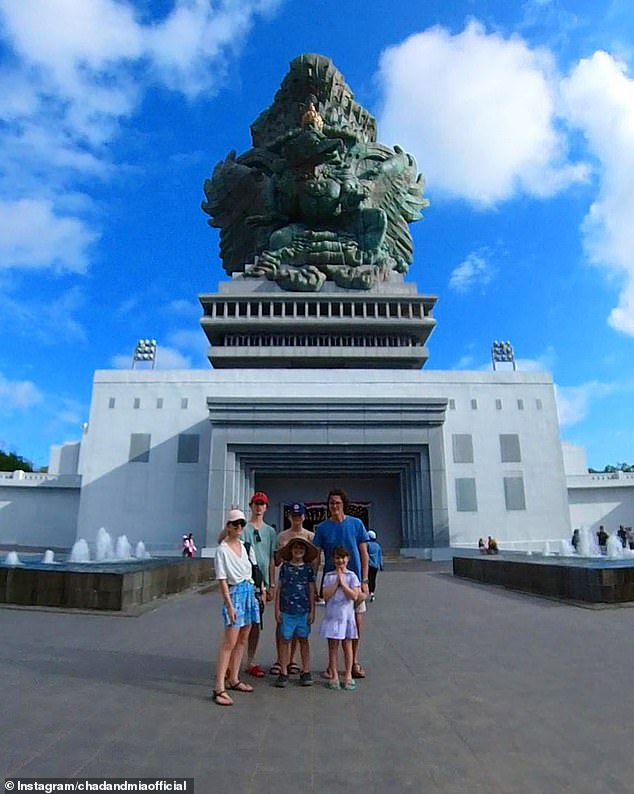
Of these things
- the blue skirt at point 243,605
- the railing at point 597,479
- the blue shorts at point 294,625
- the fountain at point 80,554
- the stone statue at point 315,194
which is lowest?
the fountain at point 80,554

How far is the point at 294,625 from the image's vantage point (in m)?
5.14

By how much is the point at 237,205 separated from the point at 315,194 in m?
10.1

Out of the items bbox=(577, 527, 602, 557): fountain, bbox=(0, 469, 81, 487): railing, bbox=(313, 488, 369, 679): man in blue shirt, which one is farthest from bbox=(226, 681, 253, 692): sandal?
bbox=(0, 469, 81, 487): railing

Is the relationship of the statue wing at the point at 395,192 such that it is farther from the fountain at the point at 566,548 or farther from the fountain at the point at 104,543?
the fountain at the point at 104,543

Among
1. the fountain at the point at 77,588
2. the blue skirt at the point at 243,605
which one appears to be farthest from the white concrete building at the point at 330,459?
the blue skirt at the point at 243,605

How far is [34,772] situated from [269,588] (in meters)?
2.72

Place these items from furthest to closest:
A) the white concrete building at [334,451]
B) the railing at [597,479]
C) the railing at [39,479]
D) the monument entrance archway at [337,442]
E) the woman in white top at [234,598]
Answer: the railing at [39,479], the railing at [597,479], the white concrete building at [334,451], the monument entrance archway at [337,442], the woman in white top at [234,598]

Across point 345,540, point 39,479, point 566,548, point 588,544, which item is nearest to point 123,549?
point 39,479

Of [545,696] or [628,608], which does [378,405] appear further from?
[545,696]

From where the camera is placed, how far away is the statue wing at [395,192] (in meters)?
46.5

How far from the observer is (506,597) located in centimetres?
1166

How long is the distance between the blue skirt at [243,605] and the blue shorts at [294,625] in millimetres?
271

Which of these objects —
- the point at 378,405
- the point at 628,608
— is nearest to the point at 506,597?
the point at 628,608

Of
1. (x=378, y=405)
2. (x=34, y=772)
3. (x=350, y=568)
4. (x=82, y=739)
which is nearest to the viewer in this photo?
(x=34, y=772)
